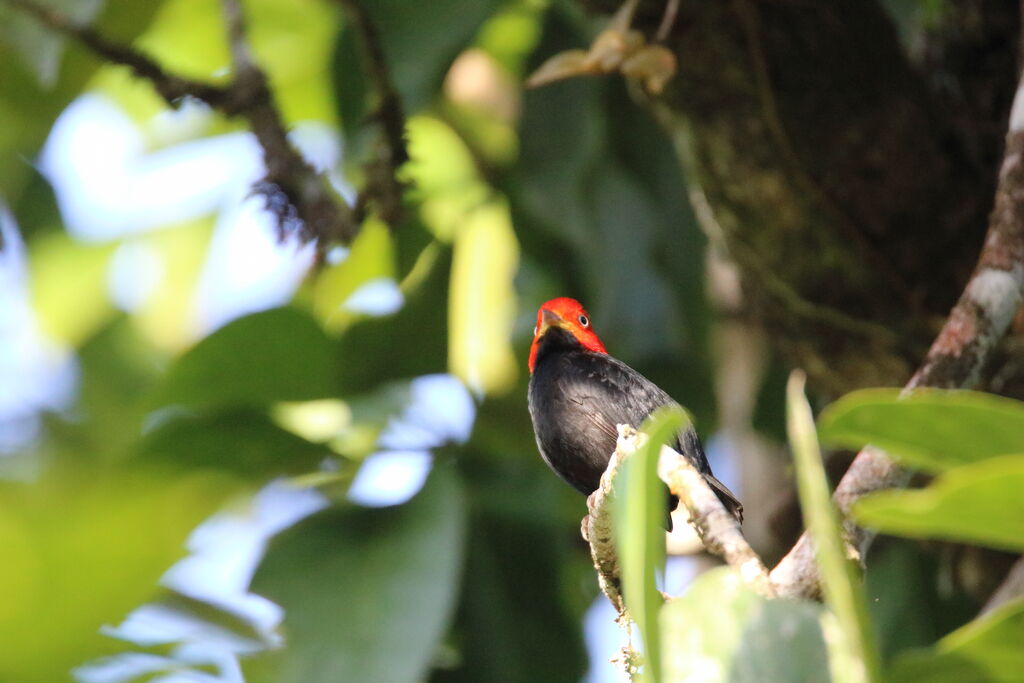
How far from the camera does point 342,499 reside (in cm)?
342

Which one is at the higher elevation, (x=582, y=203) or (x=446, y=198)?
(x=446, y=198)

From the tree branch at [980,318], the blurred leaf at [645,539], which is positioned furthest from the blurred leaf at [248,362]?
the blurred leaf at [645,539]

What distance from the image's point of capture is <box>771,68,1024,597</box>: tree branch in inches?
81.7

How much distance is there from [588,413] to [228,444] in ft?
3.56

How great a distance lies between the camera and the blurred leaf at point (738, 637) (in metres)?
1.23

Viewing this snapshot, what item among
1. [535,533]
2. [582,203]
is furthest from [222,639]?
[582,203]

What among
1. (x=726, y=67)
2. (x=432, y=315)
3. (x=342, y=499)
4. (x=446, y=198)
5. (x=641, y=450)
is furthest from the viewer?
(x=446, y=198)

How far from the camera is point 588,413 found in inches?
125

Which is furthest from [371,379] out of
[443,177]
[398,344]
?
[443,177]

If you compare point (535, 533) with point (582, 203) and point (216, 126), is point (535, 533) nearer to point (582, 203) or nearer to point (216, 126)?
point (582, 203)

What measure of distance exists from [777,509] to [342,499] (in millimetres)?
1495

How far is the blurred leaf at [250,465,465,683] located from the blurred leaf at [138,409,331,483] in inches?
10.8

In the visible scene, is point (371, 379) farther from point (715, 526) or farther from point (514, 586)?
point (715, 526)

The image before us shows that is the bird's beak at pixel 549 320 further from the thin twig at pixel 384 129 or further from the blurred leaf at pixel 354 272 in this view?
the blurred leaf at pixel 354 272
